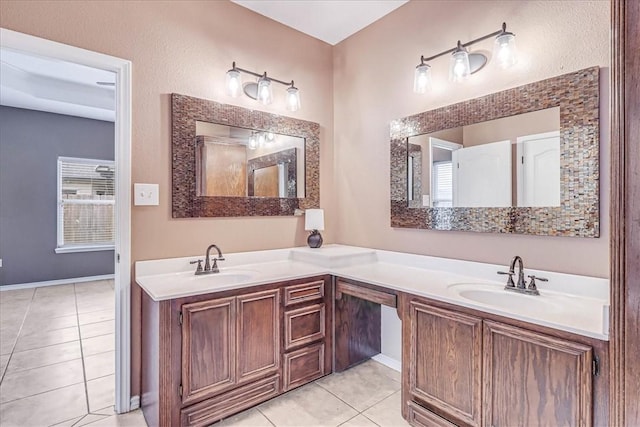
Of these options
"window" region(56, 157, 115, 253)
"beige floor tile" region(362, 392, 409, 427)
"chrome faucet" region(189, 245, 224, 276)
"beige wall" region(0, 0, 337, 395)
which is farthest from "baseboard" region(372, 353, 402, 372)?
"window" region(56, 157, 115, 253)

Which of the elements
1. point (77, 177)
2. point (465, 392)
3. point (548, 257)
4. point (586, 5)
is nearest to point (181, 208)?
point (465, 392)

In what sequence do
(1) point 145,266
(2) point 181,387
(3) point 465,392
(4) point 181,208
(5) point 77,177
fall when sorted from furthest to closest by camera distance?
(5) point 77,177 < (4) point 181,208 < (1) point 145,266 < (2) point 181,387 < (3) point 465,392

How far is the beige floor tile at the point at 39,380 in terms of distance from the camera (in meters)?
2.18

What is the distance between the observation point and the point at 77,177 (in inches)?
207

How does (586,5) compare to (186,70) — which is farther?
(186,70)

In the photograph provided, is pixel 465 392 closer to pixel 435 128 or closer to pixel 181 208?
pixel 435 128

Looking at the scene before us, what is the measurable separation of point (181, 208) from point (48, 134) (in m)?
4.22

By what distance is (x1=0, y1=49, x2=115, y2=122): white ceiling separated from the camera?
12.0 feet

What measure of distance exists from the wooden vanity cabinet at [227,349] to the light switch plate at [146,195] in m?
0.58

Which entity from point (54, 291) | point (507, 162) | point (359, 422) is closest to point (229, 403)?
point (359, 422)

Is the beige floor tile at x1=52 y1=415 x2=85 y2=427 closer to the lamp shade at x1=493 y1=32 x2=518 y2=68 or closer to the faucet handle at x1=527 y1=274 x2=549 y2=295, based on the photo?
the faucet handle at x1=527 y1=274 x2=549 y2=295

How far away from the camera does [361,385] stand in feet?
7.50

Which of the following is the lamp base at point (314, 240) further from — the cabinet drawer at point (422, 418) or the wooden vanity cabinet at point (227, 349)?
the cabinet drawer at point (422, 418)

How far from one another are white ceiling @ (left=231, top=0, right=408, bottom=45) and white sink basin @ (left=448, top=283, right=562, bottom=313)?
2.04 m
